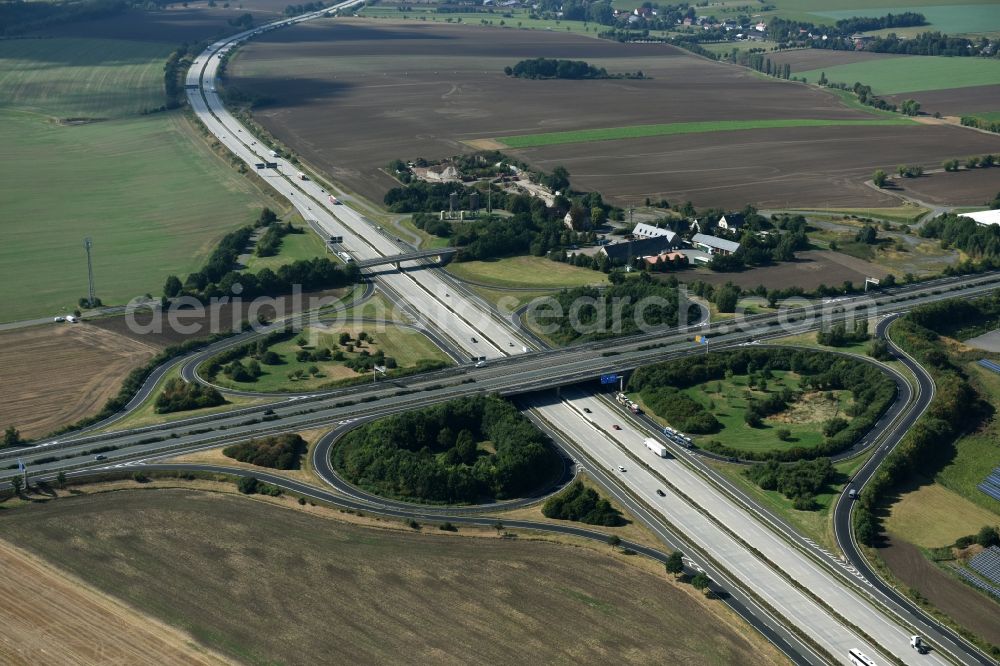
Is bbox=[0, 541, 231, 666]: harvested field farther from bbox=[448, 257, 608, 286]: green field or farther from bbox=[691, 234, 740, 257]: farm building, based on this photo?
bbox=[691, 234, 740, 257]: farm building

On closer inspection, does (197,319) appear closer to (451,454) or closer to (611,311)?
(451,454)

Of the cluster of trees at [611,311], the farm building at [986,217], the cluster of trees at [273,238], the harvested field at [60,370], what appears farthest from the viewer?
the farm building at [986,217]

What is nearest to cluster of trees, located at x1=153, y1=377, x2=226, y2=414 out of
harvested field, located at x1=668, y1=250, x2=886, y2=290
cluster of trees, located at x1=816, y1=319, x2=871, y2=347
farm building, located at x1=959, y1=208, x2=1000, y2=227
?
harvested field, located at x1=668, y1=250, x2=886, y2=290

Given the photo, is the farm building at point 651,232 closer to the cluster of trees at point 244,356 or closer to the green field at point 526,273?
the green field at point 526,273

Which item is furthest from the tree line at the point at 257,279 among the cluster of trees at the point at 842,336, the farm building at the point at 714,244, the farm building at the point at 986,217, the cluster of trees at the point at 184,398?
the farm building at the point at 986,217

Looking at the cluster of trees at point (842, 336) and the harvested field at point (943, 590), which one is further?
the cluster of trees at point (842, 336)

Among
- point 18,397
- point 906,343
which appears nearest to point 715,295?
point 906,343

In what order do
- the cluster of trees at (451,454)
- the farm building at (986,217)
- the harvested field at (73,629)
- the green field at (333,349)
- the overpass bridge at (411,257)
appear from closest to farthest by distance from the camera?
the harvested field at (73,629) < the cluster of trees at (451,454) < the green field at (333,349) < the overpass bridge at (411,257) < the farm building at (986,217)

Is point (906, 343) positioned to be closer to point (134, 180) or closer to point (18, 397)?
point (18, 397)
